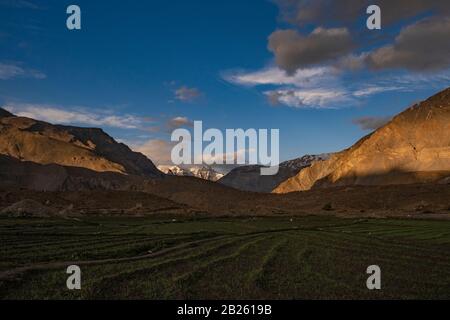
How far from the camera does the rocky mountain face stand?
509 feet

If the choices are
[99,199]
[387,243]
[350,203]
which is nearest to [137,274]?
[387,243]

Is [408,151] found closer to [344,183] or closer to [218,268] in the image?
[344,183]

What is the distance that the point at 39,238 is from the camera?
35531 millimetres

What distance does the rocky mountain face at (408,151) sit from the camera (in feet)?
509

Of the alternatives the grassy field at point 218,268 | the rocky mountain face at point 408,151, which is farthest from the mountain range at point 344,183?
the grassy field at point 218,268

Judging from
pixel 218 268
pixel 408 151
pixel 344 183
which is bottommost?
pixel 218 268

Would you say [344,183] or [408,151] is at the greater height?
[408,151]

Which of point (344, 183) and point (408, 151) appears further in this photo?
point (344, 183)

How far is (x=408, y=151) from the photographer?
540 feet

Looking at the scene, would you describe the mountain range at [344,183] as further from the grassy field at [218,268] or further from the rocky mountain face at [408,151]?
the grassy field at [218,268]

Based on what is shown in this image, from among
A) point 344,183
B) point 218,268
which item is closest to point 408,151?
point 344,183

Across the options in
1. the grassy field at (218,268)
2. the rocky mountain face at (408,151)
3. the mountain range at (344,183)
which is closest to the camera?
the grassy field at (218,268)
